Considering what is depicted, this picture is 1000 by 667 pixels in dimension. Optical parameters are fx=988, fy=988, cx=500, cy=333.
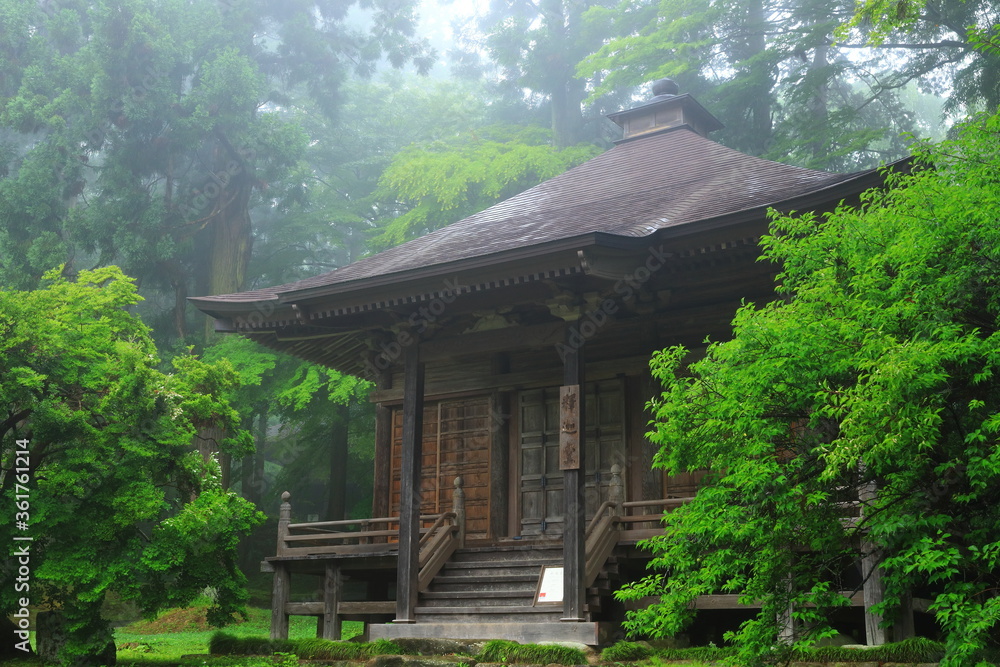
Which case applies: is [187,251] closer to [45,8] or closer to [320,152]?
[320,152]

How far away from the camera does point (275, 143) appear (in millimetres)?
26594

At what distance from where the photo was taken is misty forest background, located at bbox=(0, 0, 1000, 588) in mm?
24484

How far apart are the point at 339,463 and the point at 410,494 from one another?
48.4ft

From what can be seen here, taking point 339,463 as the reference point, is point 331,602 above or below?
below

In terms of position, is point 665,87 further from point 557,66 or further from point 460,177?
point 557,66

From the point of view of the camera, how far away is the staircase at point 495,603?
1043 centimetres

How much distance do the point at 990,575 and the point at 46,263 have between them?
23.6 m

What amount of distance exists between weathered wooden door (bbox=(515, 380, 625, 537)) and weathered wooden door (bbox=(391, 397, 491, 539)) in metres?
0.60

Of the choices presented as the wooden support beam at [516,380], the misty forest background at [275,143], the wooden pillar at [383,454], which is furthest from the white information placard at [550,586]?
the misty forest background at [275,143]

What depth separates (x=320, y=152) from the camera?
32.4 metres

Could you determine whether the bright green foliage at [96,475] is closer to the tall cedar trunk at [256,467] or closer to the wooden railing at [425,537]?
the wooden railing at [425,537]

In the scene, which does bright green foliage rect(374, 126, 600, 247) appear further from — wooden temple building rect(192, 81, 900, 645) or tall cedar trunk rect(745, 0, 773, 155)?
wooden temple building rect(192, 81, 900, 645)

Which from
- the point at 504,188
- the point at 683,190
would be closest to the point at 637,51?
the point at 504,188

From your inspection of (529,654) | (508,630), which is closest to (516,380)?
(508,630)
